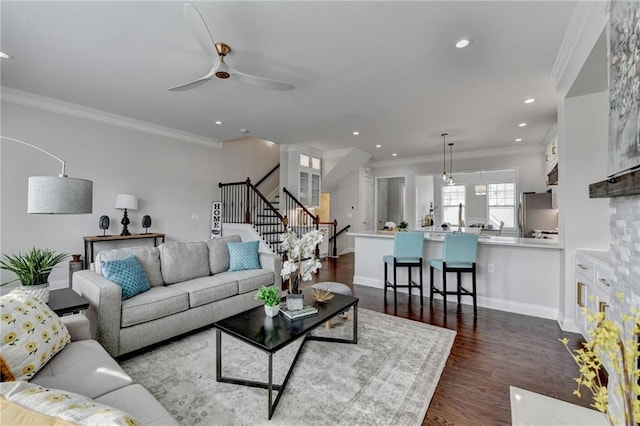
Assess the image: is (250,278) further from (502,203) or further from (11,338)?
(502,203)

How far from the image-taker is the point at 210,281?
3.24 metres

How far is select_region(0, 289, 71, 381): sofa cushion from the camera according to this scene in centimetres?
133

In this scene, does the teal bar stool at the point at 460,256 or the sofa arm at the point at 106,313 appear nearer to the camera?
the sofa arm at the point at 106,313

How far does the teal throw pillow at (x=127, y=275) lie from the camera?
8.63 ft

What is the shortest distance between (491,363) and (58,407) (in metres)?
2.92

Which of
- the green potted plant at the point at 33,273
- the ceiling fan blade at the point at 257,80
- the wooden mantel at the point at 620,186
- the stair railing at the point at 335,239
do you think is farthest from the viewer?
the stair railing at the point at 335,239

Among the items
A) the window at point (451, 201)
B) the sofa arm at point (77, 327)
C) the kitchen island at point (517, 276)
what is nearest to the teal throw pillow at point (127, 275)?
the sofa arm at point (77, 327)

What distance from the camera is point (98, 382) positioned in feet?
4.65

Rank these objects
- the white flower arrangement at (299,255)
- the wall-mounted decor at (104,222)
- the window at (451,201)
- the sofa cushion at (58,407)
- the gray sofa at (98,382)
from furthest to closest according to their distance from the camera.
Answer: the window at (451,201), the wall-mounted decor at (104,222), the white flower arrangement at (299,255), the gray sofa at (98,382), the sofa cushion at (58,407)

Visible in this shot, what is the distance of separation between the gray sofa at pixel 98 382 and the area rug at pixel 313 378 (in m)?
0.56

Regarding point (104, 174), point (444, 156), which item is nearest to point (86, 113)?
point (104, 174)

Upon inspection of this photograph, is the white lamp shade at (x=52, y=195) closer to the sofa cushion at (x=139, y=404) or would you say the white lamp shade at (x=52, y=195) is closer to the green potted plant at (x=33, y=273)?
the green potted plant at (x=33, y=273)

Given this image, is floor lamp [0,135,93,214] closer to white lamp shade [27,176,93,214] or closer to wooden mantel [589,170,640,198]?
white lamp shade [27,176,93,214]

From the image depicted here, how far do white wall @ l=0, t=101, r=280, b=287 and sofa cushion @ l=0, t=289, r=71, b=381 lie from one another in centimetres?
345
